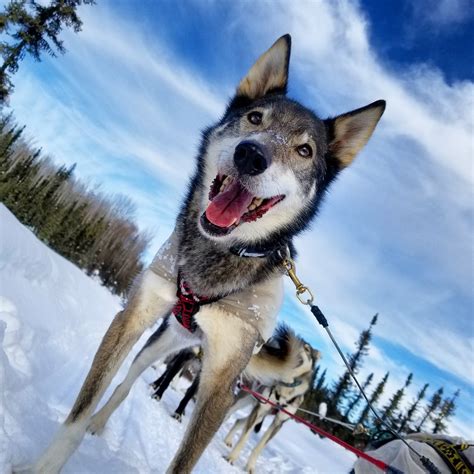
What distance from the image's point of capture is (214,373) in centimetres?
302

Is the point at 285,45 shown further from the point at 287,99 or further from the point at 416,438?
the point at 416,438

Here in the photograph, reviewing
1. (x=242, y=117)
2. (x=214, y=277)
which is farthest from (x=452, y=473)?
(x=242, y=117)

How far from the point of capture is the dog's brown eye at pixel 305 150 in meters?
3.46

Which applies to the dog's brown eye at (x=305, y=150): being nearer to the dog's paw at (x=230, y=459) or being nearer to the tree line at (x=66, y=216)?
the dog's paw at (x=230, y=459)

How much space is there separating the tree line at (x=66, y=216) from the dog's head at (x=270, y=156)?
119ft

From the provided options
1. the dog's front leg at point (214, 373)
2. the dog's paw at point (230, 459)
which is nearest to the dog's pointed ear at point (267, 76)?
the dog's front leg at point (214, 373)

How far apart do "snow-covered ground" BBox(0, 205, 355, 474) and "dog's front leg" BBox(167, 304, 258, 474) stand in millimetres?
737

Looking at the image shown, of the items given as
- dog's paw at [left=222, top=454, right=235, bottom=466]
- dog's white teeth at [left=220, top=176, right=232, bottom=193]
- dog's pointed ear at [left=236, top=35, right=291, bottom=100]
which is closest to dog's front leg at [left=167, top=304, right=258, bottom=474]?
dog's white teeth at [left=220, top=176, right=232, bottom=193]

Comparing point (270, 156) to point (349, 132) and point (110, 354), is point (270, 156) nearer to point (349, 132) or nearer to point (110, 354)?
point (349, 132)

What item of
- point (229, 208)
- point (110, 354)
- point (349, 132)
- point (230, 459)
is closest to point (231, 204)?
point (229, 208)

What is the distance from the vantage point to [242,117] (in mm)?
3578

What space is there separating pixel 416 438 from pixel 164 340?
7.92 ft

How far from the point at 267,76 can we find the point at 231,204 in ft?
5.30

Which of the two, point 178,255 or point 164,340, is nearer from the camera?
point 178,255
